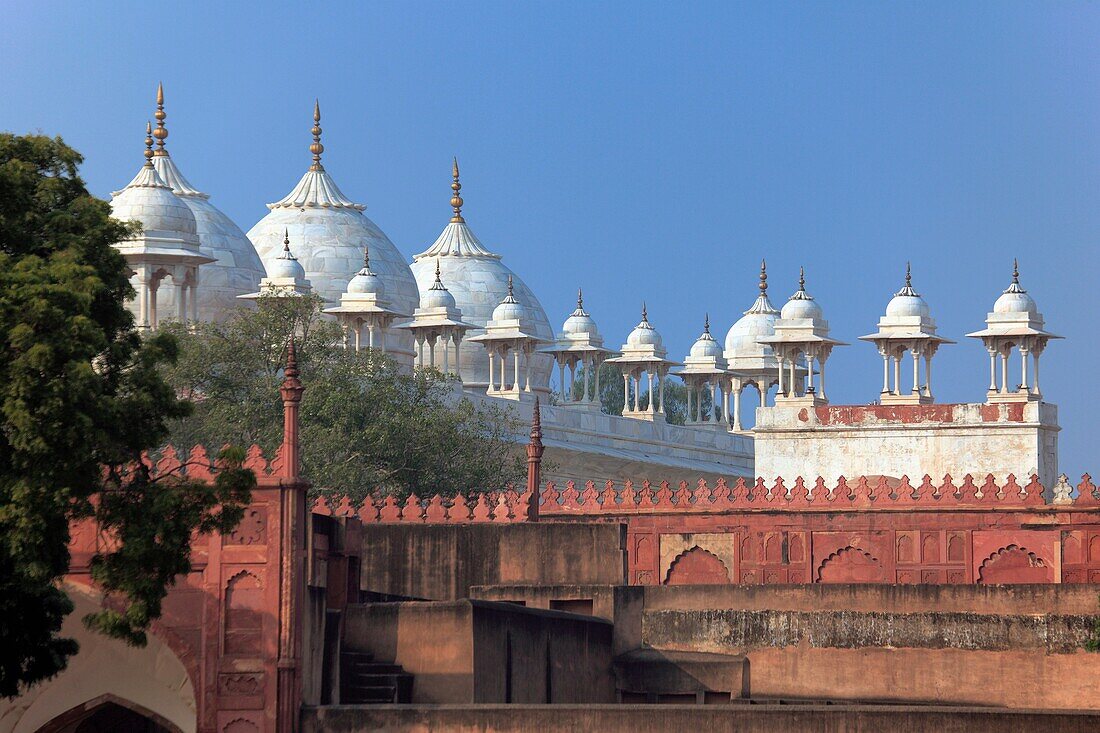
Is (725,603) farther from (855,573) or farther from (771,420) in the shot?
(771,420)

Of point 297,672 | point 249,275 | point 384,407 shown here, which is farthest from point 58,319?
point 249,275

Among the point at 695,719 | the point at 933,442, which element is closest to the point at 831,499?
the point at 933,442

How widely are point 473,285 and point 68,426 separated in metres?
47.2

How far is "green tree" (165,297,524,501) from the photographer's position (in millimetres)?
33281

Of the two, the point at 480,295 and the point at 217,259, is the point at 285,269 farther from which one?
the point at 480,295

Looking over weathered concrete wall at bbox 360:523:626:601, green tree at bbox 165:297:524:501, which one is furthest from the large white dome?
weathered concrete wall at bbox 360:523:626:601

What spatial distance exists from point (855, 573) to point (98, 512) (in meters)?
14.0

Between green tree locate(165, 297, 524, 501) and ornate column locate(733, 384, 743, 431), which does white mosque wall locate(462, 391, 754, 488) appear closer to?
ornate column locate(733, 384, 743, 431)

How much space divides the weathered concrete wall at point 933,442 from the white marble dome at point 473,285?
65.2ft

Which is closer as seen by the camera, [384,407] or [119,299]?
[119,299]

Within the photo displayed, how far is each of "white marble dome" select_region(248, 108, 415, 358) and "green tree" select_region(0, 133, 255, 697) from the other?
36111 mm

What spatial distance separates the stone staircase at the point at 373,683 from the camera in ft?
67.4

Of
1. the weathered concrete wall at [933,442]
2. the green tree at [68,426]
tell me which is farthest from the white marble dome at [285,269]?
the green tree at [68,426]

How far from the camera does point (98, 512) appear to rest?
17.3 metres
